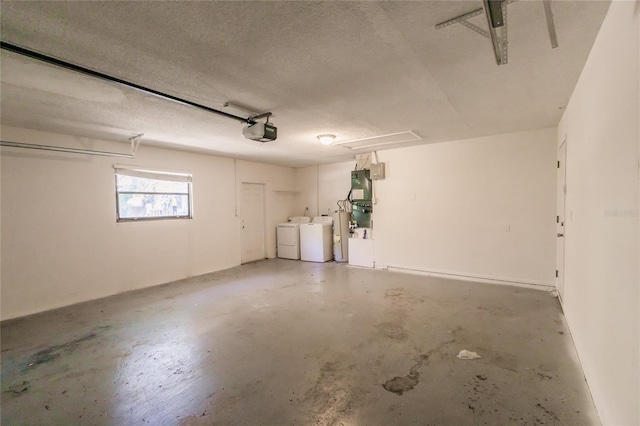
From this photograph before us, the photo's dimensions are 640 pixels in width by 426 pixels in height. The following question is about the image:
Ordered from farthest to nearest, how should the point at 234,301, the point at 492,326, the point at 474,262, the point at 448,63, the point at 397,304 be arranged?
1. the point at 474,262
2. the point at 234,301
3. the point at 397,304
4. the point at 492,326
5. the point at 448,63

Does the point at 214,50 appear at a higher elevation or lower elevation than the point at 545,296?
higher

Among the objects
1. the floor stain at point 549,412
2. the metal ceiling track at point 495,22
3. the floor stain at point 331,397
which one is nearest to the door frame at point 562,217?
the floor stain at point 549,412

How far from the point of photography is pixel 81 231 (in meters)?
3.94

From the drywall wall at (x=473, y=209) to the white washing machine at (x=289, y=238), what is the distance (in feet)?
6.96

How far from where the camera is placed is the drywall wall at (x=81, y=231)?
3422mm

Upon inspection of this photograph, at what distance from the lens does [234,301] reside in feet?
12.8

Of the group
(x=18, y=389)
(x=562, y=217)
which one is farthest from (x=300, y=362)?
(x=562, y=217)

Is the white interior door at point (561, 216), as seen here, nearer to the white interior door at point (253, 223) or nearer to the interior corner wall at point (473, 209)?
the interior corner wall at point (473, 209)

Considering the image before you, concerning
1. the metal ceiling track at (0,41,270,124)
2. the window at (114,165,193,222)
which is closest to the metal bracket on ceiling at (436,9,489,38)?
the metal ceiling track at (0,41,270,124)

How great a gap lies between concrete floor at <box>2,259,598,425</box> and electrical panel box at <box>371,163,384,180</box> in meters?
2.44

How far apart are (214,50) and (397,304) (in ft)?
11.1

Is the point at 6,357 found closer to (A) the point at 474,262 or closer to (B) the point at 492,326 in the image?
(B) the point at 492,326

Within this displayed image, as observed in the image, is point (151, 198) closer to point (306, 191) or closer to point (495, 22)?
point (306, 191)

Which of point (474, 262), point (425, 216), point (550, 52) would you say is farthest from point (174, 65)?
point (474, 262)
